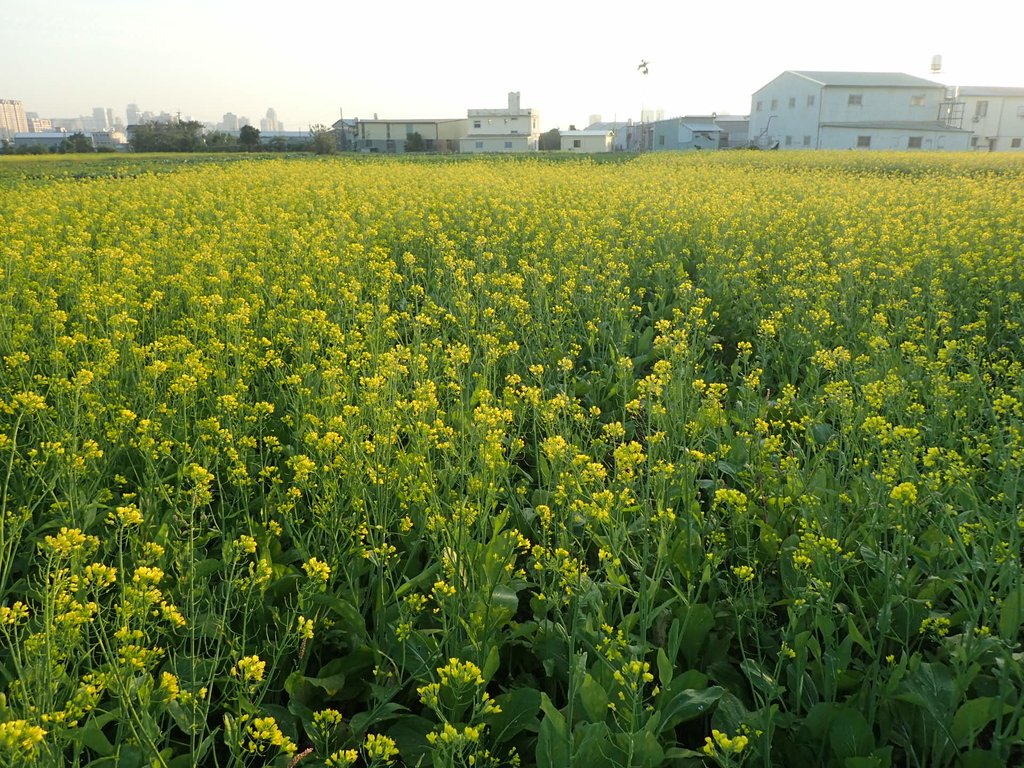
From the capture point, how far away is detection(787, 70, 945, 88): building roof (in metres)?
49.4

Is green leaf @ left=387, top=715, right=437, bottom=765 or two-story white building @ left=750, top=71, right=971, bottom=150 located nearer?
green leaf @ left=387, top=715, right=437, bottom=765

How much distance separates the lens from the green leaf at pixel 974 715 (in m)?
2.03

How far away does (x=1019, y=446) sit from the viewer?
2.78 metres

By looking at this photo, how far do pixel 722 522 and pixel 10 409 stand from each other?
132 inches

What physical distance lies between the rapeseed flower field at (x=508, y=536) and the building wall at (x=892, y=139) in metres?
47.8

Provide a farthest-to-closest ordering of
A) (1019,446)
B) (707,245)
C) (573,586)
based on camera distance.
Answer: (707,245)
(1019,446)
(573,586)

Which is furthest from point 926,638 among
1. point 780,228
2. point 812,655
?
point 780,228

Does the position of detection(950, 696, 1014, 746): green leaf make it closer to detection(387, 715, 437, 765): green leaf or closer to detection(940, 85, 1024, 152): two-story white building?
detection(387, 715, 437, 765): green leaf

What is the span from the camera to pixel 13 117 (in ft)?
590

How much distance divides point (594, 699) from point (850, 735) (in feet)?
2.40

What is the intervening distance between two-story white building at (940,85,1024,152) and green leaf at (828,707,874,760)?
68305mm

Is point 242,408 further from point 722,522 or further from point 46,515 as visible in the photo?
point 722,522

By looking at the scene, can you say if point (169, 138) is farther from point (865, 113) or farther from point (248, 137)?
point (865, 113)

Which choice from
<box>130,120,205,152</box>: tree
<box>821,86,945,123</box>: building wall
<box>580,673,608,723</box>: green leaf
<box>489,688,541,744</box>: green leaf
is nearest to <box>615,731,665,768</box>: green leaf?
<box>580,673,608,723</box>: green leaf
